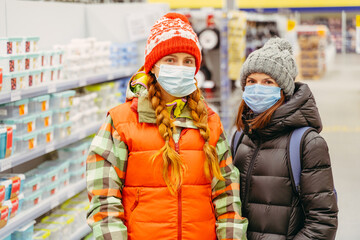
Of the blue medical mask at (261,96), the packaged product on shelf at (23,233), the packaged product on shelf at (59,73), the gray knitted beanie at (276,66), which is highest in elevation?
the gray knitted beanie at (276,66)

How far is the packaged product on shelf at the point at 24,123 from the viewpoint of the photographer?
3.54 m

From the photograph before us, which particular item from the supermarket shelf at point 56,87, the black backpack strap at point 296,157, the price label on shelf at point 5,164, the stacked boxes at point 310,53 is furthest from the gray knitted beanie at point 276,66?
the stacked boxes at point 310,53

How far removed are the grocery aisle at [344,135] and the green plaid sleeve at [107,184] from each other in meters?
3.56

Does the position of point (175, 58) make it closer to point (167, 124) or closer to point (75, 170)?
point (167, 124)

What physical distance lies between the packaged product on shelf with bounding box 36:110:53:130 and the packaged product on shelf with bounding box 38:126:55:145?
40 millimetres

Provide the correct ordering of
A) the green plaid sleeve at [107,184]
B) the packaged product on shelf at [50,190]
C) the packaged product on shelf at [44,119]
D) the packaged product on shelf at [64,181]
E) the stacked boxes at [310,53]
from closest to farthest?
the green plaid sleeve at [107,184]
the packaged product on shelf at [44,119]
the packaged product on shelf at [50,190]
the packaged product on shelf at [64,181]
the stacked boxes at [310,53]

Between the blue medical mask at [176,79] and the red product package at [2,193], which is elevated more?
the blue medical mask at [176,79]

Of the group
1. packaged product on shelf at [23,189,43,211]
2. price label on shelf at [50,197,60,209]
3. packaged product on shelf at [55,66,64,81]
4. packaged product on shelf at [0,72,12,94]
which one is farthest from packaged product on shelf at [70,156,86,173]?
packaged product on shelf at [0,72,12,94]

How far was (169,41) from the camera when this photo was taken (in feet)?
7.25

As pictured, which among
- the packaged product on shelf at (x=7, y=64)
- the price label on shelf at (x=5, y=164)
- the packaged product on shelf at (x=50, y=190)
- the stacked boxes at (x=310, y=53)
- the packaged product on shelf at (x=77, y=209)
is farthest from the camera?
the stacked boxes at (x=310, y=53)

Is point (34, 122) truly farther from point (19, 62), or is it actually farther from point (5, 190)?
point (5, 190)

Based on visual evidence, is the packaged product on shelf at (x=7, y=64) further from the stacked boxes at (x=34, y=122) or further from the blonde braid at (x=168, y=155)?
the blonde braid at (x=168, y=155)

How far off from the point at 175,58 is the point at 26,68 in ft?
5.47

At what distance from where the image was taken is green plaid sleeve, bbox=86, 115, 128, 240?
2121 millimetres
